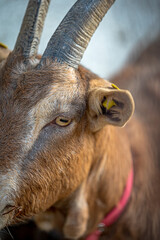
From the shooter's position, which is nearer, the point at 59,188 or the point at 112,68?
the point at 59,188

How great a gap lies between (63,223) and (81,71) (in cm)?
161

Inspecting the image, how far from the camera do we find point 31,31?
188 centimetres

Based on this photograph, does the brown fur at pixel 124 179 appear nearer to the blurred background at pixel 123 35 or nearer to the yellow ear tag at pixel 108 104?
the yellow ear tag at pixel 108 104

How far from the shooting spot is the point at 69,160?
193 cm

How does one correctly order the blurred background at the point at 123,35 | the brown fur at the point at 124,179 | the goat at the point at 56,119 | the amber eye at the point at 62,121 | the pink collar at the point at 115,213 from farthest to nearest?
the blurred background at the point at 123,35
the pink collar at the point at 115,213
the brown fur at the point at 124,179
the amber eye at the point at 62,121
the goat at the point at 56,119

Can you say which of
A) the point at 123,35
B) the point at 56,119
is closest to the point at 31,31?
the point at 56,119

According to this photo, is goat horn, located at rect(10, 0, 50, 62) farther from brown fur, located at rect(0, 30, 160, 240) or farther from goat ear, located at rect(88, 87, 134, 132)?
goat ear, located at rect(88, 87, 134, 132)

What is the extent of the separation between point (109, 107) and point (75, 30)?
0.62 meters

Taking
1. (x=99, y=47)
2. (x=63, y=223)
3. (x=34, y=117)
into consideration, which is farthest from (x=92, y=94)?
(x=99, y=47)

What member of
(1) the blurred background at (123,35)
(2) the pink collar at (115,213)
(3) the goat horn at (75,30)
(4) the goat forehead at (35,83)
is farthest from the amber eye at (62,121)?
(1) the blurred background at (123,35)

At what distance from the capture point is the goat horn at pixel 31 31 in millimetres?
1869

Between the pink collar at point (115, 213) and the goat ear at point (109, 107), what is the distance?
3.53ft

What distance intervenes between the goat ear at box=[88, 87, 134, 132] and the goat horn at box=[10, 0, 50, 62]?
576 mm

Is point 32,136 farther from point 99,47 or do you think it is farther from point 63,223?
point 99,47
